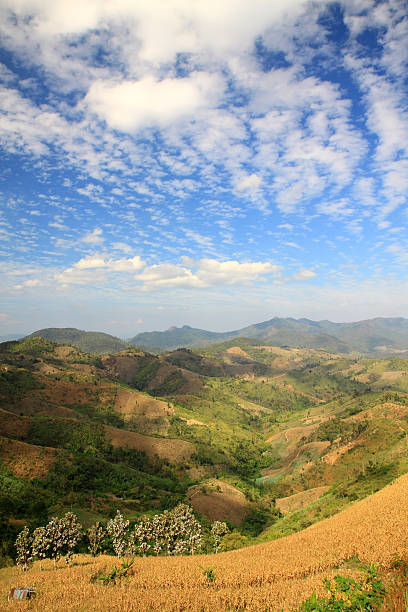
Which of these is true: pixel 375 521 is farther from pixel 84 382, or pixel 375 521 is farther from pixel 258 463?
pixel 84 382

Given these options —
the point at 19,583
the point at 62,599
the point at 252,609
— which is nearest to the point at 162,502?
the point at 19,583

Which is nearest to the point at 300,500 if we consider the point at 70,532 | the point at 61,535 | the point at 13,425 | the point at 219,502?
the point at 219,502

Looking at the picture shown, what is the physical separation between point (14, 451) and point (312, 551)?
8158cm

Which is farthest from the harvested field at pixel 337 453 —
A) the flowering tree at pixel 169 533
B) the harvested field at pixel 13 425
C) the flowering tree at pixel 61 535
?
the harvested field at pixel 13 425

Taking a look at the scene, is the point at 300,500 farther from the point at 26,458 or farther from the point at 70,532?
the point at 26,458

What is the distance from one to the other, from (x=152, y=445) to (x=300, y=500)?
210ft

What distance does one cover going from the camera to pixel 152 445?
12975 cm

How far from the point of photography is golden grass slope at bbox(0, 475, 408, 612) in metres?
17.5

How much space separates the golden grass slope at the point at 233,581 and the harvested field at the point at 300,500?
6347cm

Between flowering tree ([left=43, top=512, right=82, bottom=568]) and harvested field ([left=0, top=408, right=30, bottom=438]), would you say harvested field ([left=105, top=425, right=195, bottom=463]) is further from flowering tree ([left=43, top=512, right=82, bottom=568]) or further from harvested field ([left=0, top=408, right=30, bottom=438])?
flowering tree ([left=43, top=512, right=82, bottom=568])

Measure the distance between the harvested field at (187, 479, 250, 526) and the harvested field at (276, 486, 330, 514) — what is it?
10709 mm

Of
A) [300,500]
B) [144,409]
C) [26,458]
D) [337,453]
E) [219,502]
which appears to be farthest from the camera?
[144,409]

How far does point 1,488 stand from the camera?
64.3 meters

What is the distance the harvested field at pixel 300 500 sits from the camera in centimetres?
8581
